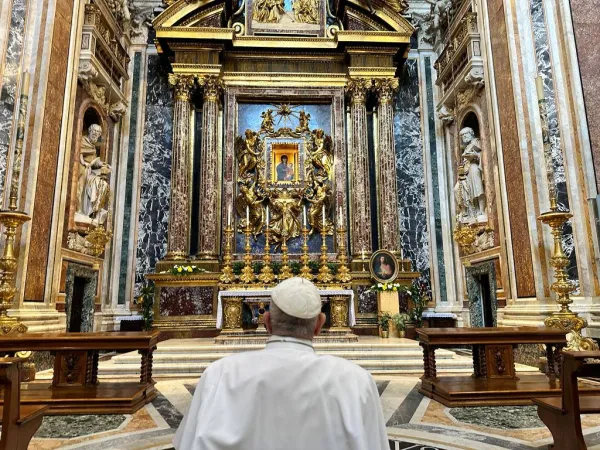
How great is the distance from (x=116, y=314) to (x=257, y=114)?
575 centimetres

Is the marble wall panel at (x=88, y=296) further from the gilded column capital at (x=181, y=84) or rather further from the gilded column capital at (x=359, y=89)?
the gilded column capital at (x=359, y=89)

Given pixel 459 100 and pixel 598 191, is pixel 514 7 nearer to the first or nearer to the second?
pixel 459 100

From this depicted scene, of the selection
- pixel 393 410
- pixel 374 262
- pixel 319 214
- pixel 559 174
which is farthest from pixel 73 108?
pixel 559 174

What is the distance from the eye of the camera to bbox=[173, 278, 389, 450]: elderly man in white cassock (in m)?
1.49

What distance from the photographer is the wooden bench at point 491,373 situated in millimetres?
4660

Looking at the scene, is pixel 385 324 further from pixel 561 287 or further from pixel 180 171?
pixel 180 171

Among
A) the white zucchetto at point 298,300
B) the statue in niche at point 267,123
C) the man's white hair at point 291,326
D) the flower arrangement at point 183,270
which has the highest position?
the statue in niche at point 267,123

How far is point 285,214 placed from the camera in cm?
1110

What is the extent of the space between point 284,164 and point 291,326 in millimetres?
10044

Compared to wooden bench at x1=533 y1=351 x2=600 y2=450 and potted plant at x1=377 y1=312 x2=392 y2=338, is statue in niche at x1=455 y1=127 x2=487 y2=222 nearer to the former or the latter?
potted plant at x1=377 y1=312 x2=392 y2=338

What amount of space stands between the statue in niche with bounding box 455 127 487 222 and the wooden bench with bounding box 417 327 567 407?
4268mm

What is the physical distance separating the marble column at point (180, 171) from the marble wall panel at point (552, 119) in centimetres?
722

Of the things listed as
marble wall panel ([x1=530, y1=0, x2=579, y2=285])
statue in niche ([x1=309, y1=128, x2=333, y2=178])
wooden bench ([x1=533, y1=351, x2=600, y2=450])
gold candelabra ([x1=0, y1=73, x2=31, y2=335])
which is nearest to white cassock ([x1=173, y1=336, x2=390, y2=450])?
wooden bench ([x1=533, y1=351, x2=600, y2=450])

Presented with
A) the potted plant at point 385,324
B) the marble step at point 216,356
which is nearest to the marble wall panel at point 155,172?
the marble step at point 216,356
